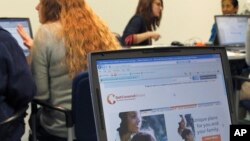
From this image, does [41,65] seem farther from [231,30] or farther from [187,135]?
[231,30]

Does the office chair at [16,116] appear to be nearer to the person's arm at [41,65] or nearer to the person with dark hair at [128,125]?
the person's arm at [41,65]

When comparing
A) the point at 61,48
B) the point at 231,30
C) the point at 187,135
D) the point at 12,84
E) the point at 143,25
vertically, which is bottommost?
the point at 187,135

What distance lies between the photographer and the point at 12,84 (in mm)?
1686

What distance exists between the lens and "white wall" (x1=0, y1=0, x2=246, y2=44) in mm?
4266

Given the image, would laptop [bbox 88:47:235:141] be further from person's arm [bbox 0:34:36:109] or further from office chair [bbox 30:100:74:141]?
office chair [bbox 30:100:74:141]

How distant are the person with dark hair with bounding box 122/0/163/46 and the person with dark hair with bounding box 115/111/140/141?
297cm

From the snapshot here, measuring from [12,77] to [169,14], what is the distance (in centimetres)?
402

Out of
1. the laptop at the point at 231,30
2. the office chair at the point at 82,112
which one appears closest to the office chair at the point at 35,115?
the office chair at the point at 82,112

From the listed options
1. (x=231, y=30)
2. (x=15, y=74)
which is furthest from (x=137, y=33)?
(x=15, y=74)

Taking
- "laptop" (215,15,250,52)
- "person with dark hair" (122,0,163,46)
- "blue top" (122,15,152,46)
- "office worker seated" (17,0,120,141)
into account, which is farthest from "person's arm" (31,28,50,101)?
"laptop" (215,15,250,52)

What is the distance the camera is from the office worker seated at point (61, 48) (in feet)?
6.60

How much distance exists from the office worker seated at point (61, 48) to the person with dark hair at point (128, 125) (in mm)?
1252

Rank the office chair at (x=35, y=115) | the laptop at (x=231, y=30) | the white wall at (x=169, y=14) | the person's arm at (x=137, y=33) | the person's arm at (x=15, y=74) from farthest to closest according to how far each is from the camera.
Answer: the white wall at (x=169, y=14)
the laptop at (x=231, y=30)
the person's arm at (x=137, y=33)
the office chair at (x=35, y=115)
the person's arm at (x=15, y=74)

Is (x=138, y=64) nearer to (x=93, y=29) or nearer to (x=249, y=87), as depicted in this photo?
(x=93, y=29)
